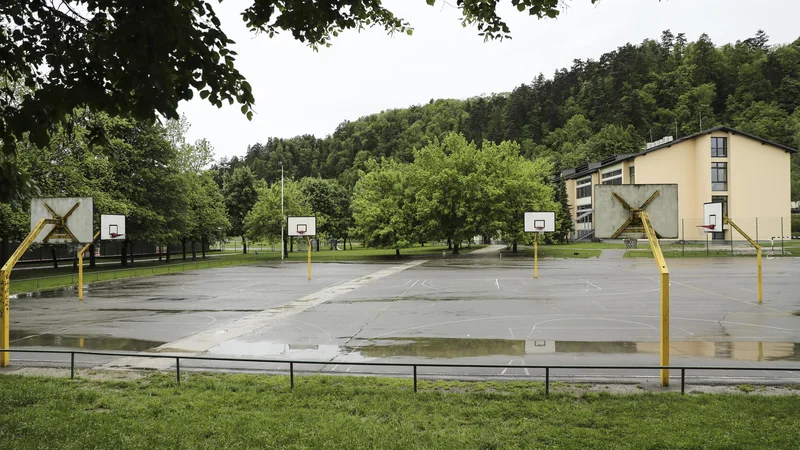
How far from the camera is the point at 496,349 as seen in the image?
14039 millimetres

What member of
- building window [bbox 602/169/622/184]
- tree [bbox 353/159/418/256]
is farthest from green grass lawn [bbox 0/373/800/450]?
building window [bbox 602/169/622/184]

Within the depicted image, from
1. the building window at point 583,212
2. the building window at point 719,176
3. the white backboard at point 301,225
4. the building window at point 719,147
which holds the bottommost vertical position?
the white backboard at point 301,225

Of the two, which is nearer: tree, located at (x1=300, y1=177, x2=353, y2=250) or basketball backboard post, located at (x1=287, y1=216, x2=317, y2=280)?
basketball backboard post, located at (x1=287, y1=216, x2=317, y2=280)

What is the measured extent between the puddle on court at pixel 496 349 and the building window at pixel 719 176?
187ft

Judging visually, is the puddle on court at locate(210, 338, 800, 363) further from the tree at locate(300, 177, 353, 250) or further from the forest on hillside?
the forest on hillside

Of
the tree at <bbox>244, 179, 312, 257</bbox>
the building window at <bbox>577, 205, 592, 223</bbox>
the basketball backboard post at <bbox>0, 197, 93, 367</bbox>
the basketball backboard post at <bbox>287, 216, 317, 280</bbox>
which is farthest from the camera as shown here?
the building window at <bbox>577, 205, 592, 223</bbox>

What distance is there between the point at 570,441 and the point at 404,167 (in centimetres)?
6598

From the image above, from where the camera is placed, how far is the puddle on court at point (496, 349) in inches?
529

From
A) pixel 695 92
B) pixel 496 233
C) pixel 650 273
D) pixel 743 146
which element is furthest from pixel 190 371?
pixel 695 92

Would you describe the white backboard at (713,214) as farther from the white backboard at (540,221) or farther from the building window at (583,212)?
the building window at (583,212)

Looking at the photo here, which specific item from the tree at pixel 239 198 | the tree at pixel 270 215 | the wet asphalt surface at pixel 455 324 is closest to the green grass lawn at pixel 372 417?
the wet asphalt surface at pixel 455 324

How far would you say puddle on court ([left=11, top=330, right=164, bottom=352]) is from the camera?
15133 millimetres

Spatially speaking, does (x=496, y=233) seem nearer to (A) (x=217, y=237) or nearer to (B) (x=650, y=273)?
(B) (x=650, y=273)

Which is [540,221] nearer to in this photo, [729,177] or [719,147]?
[729,177]
